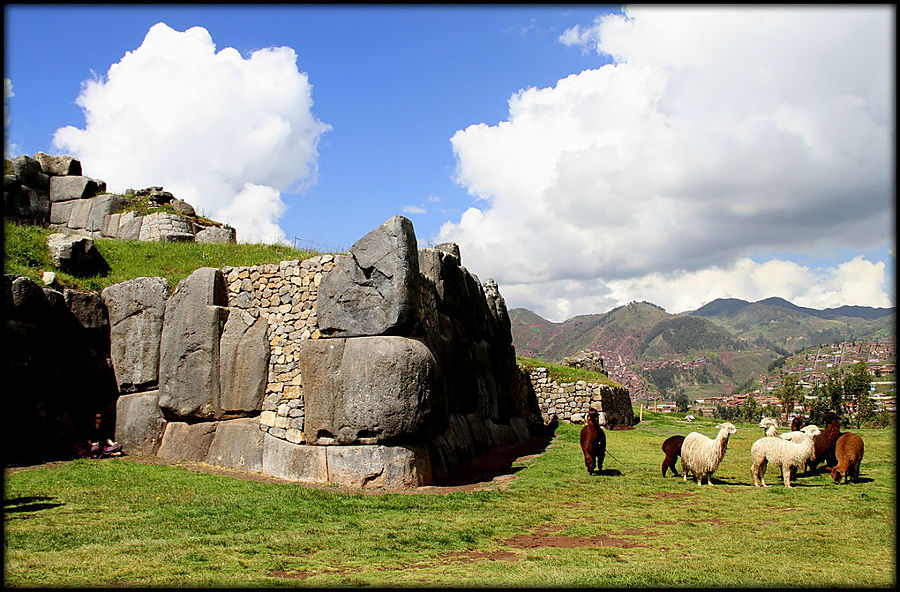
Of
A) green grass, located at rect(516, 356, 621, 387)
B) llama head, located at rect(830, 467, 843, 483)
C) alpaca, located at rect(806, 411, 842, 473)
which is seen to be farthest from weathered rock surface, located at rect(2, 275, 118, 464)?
green grass, located at rect(516, 356, 621, 387)

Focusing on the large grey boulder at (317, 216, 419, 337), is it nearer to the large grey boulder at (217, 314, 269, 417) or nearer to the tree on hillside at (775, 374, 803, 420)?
the large grey boulder at (217, 314, 269, 417)

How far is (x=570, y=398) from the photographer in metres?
33.0

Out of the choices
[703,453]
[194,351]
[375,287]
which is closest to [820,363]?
[703,453]

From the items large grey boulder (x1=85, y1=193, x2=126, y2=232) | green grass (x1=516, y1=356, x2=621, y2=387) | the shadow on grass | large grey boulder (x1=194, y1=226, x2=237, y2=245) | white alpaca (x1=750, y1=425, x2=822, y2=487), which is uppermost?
large grey boulder (x1=85, y1=193, x2=126, y2=232)

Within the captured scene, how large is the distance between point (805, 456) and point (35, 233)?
23.1 meters

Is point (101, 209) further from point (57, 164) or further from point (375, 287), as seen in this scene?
point (375, 287)

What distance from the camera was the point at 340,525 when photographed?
9.93 m

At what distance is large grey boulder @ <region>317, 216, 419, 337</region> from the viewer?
14.3 m

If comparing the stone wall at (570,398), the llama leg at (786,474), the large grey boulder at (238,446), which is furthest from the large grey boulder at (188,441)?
→ the stone wall at (570,398)

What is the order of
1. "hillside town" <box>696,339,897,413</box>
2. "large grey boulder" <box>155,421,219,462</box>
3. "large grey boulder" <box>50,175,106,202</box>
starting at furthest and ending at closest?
"hillside town" <box>696,339,897,413</box> < "large grey boulder" <box>50,175,106,202</box> < "large grey boulder" <box>155,421,219,462</box>

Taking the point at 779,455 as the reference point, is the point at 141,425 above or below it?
below

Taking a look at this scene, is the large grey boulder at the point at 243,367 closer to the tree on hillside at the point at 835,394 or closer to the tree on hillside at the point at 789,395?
the tree on hillside at the point at 835,394

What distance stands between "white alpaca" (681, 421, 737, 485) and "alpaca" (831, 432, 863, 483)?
2.22 metres

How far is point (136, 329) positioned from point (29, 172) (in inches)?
647
